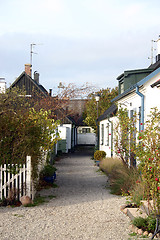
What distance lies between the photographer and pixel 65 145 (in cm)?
2720

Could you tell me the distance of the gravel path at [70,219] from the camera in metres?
5.73

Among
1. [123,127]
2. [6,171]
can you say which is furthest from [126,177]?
[6,171]

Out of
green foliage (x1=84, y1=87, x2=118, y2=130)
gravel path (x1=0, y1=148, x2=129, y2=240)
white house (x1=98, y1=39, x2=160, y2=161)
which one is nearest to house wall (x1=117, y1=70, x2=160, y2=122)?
white house (x1=98, y1=39, x2=160, y2=161)

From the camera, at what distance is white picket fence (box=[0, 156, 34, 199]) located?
26.7 ft

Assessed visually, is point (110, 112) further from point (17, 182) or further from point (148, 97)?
point (17, 182)

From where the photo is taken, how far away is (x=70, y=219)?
680 cm

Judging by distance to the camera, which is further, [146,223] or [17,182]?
[17,182]

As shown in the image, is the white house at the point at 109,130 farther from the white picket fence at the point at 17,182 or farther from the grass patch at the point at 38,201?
the white picket fence at the point at 17,182

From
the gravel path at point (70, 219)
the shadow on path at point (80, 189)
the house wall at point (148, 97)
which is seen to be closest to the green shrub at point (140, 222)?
the gravel path at point (70, 219)

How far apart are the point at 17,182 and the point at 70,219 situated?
2.09 metres

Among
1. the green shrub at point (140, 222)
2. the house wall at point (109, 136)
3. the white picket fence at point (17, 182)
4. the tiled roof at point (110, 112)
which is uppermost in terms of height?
the tiled roof at point (110, 112)

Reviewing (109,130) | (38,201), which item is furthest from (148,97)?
(109,130)

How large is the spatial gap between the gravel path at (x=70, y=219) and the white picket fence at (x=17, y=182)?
58cm

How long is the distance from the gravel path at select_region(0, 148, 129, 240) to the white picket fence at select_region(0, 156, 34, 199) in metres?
0.58
